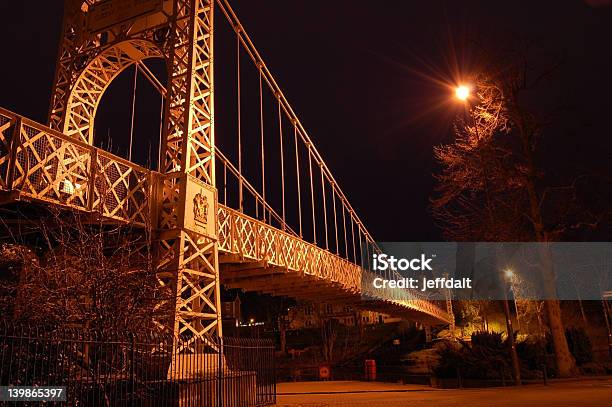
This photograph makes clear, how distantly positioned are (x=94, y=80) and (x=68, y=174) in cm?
591

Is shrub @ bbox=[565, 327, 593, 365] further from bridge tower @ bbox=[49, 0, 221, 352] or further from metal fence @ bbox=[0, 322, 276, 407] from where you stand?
bridge tower @ bbox=[49, 0, 221, 352]

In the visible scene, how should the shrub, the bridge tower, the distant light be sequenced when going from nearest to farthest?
the bridge tower < the distant light < the shrub

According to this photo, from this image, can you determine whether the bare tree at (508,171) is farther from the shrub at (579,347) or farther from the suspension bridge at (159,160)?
the suspension bridge at (159,160)

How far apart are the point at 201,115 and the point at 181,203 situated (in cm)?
260

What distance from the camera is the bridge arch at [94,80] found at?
15.0 m

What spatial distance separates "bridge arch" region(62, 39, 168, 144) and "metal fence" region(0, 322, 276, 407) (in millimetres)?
7204

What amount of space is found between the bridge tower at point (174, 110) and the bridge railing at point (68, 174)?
0.57 metres

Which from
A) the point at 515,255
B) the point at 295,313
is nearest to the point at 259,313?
the point at 295,313

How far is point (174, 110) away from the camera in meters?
13.8

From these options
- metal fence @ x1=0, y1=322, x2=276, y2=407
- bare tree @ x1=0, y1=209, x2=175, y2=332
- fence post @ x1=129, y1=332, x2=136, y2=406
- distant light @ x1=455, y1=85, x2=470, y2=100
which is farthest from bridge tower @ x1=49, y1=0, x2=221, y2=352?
distant light @ x1=455, y1=85, x2=470, y2=100

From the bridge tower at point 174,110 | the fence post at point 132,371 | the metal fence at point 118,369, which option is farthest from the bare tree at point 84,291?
the bridge tower at point 174,110

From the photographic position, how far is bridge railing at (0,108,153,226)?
33.0 ft

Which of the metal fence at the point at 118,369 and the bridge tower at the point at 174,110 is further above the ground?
the bridge tower at the point at 174,110

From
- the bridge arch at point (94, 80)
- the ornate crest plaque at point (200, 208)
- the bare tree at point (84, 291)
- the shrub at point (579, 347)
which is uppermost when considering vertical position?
the bridge arch at point (94, 80)
